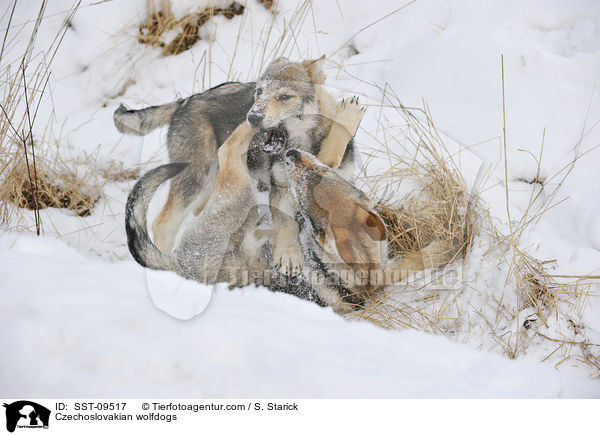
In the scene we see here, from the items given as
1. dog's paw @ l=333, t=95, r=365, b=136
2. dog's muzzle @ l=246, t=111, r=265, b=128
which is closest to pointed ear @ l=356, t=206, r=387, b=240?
dog's paw @ l=333, t=95, r=365, b=136

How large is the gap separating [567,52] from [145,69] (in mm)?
2141

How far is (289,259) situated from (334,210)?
26 centimetres

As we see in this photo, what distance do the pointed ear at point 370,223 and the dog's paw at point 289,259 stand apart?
0.82ft

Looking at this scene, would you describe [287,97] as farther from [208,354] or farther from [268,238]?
[208,354]

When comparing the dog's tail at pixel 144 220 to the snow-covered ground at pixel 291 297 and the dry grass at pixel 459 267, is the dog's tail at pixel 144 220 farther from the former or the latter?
the dry grass at pixel 459 267

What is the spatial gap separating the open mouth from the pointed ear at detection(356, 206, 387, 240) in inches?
12.6

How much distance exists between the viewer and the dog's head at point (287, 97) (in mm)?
1396

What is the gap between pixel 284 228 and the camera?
5.16 feet

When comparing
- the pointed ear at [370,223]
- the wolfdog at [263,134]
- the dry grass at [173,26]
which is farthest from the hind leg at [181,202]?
the dry grass at [173,26]

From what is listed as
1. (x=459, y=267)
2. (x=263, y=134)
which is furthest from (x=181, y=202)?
(x=459, y=267)

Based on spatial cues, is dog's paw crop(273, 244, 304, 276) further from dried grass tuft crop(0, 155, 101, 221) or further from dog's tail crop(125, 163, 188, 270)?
dried grass tuft crop(0, 155, 101, 221)

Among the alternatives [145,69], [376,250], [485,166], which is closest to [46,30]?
[145,69]

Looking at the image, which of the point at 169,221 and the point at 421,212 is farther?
the point at 421,212

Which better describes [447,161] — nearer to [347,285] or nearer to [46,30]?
[347,285]
